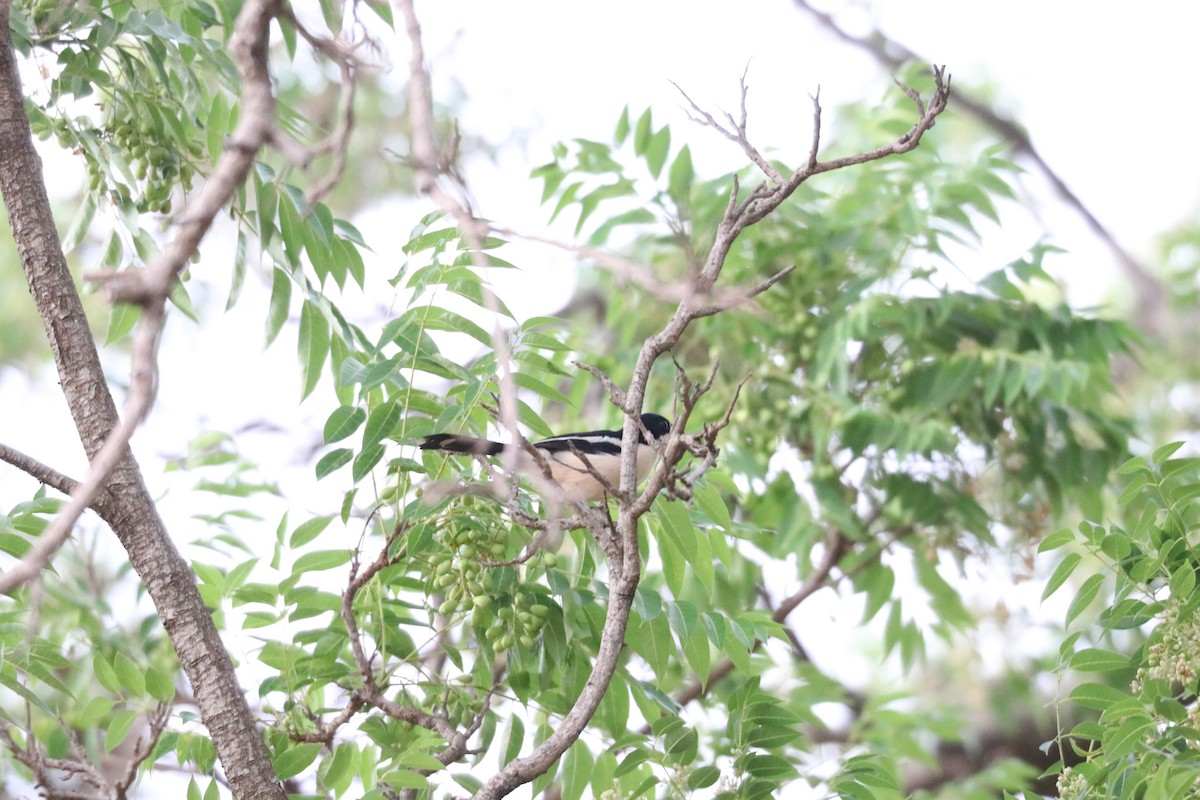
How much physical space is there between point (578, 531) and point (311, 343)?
89cm

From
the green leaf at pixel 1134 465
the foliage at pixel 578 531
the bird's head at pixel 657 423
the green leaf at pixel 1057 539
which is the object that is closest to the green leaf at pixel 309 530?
the foliage at pixel 578 531

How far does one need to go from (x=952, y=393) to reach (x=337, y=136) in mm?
3505

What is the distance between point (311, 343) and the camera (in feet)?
10.3

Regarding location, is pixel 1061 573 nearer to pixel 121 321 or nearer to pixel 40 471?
pixel 40 471

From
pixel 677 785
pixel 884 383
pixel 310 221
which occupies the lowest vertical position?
pixel 677 785

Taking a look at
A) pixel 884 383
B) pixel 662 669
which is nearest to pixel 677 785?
pixel 662 669

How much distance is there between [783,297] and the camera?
4957 mm

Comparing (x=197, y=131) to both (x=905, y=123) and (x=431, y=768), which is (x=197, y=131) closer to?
(x=431, y=768)

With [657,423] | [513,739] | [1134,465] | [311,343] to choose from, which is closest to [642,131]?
[657,423]

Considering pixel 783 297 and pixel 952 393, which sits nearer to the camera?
pixel 952 393

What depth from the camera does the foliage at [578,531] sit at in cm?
259

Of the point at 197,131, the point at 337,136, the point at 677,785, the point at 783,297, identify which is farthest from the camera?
the point at 783,297

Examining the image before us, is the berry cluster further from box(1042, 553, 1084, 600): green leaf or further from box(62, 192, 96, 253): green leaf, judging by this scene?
→ box(1042, 553, 1084, 600): green leaf

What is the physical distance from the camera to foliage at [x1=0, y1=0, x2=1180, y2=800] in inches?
102
